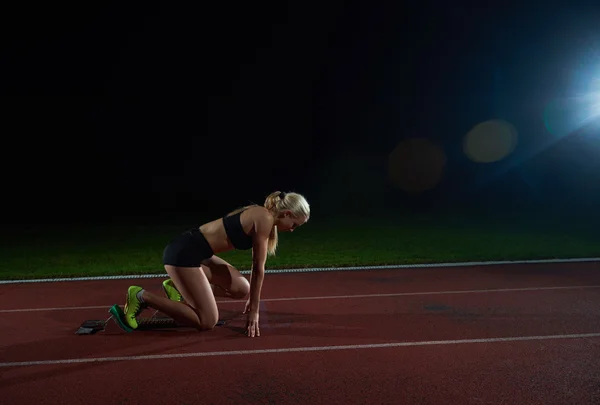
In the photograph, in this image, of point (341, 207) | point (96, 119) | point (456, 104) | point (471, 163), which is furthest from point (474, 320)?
point (96, 119)

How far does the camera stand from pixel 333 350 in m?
4.77

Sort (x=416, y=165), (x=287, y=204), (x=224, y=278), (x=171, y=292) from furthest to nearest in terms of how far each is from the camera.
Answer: (x=416, y=165)
(x=224, y=278)
(x=171, y=292)
(x=287, y=204)

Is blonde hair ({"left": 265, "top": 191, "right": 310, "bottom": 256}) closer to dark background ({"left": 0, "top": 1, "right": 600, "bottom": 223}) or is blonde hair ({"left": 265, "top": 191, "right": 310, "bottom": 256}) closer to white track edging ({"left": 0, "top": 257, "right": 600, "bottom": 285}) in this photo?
white track edging ({"left": 0, "top": 257, "right": 600, "bottom": 285})

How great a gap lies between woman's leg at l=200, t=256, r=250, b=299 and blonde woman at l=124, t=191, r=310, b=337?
35cm

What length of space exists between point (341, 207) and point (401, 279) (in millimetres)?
15188

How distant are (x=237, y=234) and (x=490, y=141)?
88.4 ft

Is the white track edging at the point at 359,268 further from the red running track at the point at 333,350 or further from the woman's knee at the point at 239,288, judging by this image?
the woman's knee at the point at 239,288

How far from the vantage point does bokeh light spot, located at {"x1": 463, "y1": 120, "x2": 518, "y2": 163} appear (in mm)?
28844

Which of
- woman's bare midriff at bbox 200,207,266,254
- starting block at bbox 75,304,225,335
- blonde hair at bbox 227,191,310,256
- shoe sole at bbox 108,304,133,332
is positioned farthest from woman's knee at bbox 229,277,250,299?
shoe sole at bbox 108,304,133,332

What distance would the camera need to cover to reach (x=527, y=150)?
93.0 ft

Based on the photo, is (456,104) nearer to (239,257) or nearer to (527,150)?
(527,150)

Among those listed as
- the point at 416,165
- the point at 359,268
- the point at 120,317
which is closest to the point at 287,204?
the point at 120,317

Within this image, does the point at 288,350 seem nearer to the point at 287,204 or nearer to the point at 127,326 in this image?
the point at 287,204

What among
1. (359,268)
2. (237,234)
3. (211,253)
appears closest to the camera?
(237,234)
